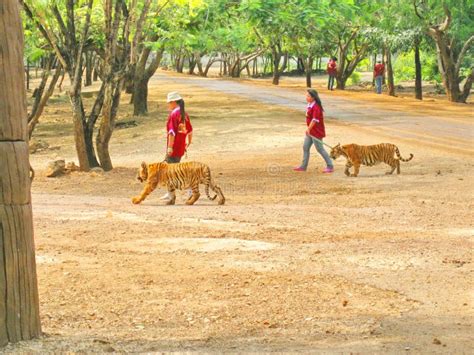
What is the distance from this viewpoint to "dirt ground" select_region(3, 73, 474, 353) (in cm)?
685

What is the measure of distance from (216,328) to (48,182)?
38.9 ft

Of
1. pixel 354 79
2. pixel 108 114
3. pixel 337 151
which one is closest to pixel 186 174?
pixel 337 151

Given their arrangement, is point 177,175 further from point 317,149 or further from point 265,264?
point 317,149

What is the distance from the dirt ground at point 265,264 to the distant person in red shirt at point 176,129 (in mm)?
751

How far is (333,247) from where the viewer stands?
33.6ft

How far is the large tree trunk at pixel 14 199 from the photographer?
613 cm

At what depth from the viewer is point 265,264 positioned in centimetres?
934

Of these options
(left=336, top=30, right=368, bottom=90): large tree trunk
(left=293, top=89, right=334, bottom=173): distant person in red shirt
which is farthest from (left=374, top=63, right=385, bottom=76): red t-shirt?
(left=293, top=89, right=334, bottom=173): distant person in red shirt

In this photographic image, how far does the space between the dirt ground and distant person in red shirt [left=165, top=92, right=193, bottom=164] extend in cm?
75

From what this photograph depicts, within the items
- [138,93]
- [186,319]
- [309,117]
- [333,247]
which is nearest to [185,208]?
[333,247]

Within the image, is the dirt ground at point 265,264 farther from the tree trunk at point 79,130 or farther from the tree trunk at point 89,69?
the tree trunk at point 89,69

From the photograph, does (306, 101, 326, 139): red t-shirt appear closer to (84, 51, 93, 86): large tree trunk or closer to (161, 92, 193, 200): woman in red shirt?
(161, 92, 193, 200): woman in red shirt

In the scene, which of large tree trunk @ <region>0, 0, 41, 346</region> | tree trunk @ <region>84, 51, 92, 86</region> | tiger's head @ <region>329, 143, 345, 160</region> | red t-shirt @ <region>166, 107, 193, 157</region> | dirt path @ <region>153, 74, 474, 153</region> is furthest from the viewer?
tree trunk @ <region>84, 51, 92, 86</region>

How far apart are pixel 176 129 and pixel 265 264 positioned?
513 centimetres
